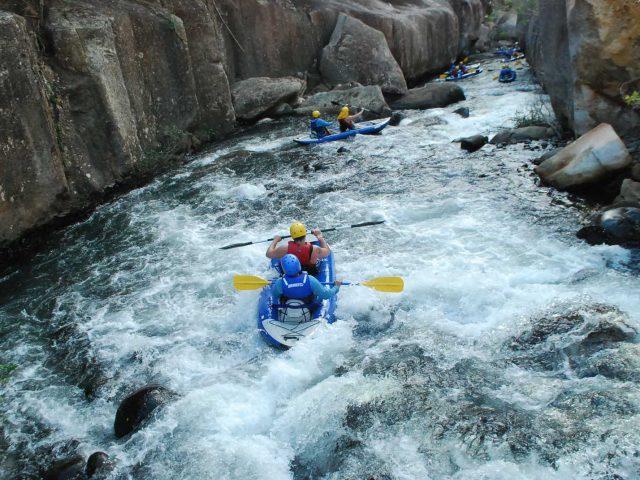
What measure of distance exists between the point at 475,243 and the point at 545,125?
560 centimetres

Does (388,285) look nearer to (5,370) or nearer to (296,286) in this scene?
(296,286)

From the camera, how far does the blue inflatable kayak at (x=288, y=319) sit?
5785mm

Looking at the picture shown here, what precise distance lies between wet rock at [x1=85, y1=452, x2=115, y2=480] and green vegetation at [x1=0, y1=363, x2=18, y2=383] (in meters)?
1.93

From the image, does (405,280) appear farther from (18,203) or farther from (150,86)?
(150,86)

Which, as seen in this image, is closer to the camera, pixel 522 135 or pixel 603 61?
pixel 603 61

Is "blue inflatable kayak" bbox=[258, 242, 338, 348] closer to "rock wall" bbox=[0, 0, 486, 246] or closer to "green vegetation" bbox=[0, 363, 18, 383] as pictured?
"green vegetation" bbox=[0, 363, 18, 383]

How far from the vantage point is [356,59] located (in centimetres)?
1856

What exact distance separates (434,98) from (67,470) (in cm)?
1531

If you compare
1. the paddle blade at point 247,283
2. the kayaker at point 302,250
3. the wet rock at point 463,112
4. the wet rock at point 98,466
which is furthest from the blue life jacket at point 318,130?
the wet rock at point 98,466

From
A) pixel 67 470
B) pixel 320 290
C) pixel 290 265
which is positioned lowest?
pixel 67 470

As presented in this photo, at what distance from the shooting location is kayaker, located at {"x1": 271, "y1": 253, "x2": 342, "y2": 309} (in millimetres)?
5965

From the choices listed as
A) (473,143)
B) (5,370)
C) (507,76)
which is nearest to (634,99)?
(473,143)

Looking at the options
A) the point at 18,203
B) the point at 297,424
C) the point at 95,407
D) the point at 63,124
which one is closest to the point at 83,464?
the point at 95,407

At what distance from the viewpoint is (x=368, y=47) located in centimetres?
1869
